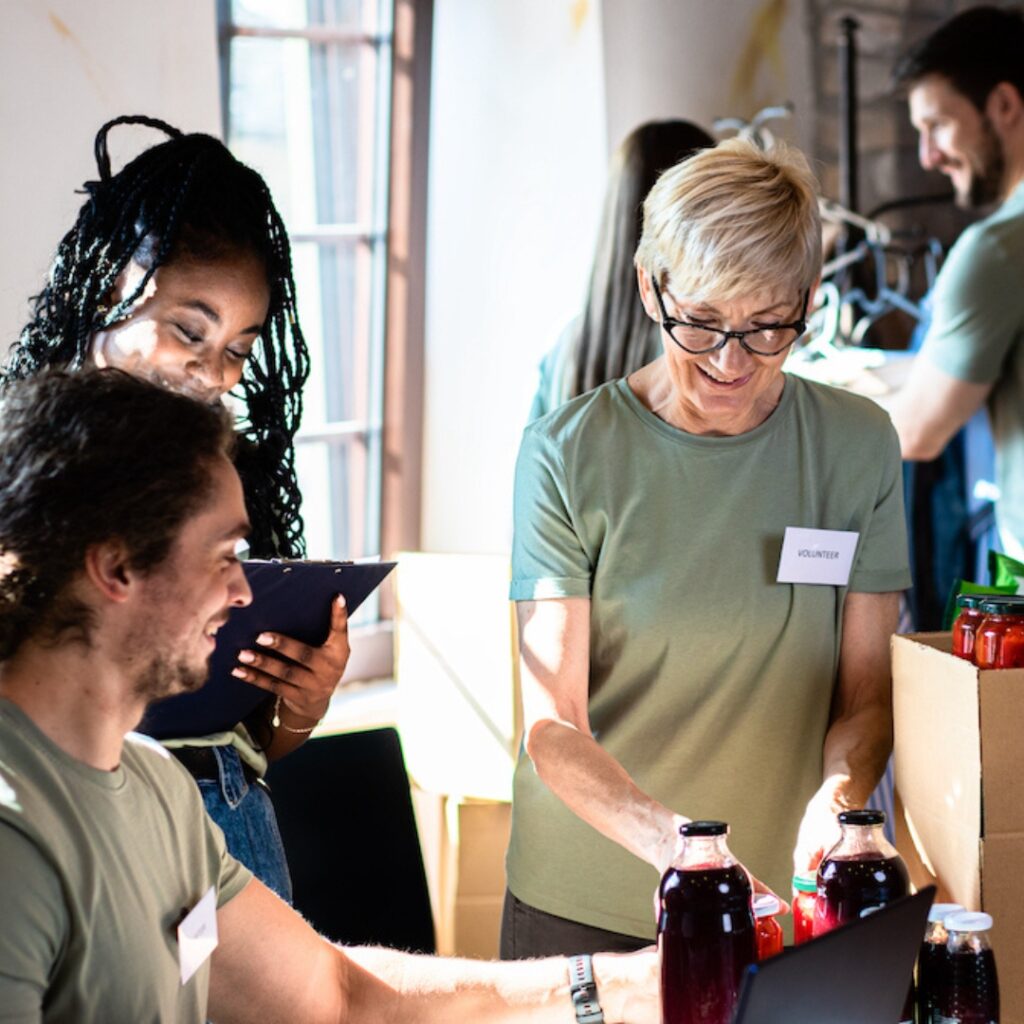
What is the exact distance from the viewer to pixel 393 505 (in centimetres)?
382

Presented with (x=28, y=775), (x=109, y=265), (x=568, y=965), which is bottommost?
(x=568, y=965)

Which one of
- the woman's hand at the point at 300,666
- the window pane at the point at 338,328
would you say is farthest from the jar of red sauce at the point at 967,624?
the window pane at the point at 338,328

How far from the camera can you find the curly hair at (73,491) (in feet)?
3.73

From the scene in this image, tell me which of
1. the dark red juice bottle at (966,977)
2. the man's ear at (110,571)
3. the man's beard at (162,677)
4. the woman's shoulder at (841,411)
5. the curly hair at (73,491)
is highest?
the woman's shoulder at (841,411)

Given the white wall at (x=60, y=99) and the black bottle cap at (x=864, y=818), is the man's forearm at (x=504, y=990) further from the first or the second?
the white wall at (x=60, y=99)

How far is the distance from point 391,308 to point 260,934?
2494 mm

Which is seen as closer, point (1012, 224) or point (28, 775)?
point (28, 775)

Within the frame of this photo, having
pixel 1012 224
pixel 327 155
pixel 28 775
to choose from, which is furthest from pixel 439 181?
pixel 28 775

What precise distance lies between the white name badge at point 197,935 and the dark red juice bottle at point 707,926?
1.35 feet

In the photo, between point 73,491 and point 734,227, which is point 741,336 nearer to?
point 734,227

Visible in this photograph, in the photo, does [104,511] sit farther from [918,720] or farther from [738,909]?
[918,720]

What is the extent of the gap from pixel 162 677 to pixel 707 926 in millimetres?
488

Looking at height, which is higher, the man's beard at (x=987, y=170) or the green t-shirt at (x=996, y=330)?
the man's beard at (x=987, y=170)

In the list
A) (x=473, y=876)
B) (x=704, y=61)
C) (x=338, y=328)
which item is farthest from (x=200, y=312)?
(x=704, y=61)
